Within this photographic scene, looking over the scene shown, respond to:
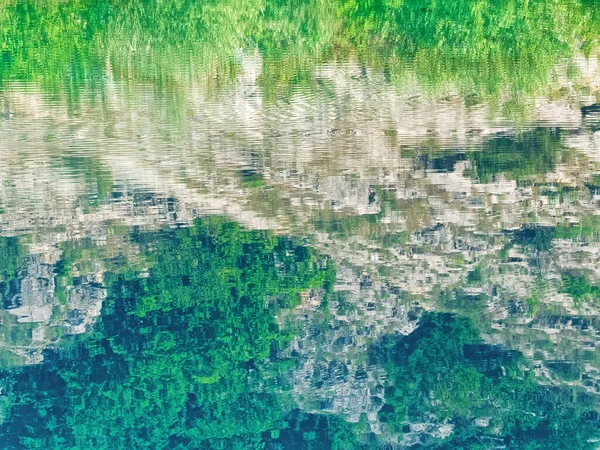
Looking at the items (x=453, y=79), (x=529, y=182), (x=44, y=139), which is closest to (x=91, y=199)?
(x=44, y=139)

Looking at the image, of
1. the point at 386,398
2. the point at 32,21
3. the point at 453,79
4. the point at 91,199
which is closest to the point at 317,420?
the point at 386,398

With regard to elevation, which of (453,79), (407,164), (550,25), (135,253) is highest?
(550,25)

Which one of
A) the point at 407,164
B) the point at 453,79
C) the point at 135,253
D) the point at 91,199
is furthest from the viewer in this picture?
the point at 453,79

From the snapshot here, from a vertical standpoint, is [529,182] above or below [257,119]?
below

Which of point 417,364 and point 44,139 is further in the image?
point 44,139

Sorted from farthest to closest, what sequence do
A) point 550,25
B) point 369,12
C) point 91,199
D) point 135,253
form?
point 369,12 → point 550,25 → point 91,199 → point 135,253

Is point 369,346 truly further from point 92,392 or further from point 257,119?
point 257,119

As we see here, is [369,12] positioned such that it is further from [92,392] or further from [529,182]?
[92,392]
